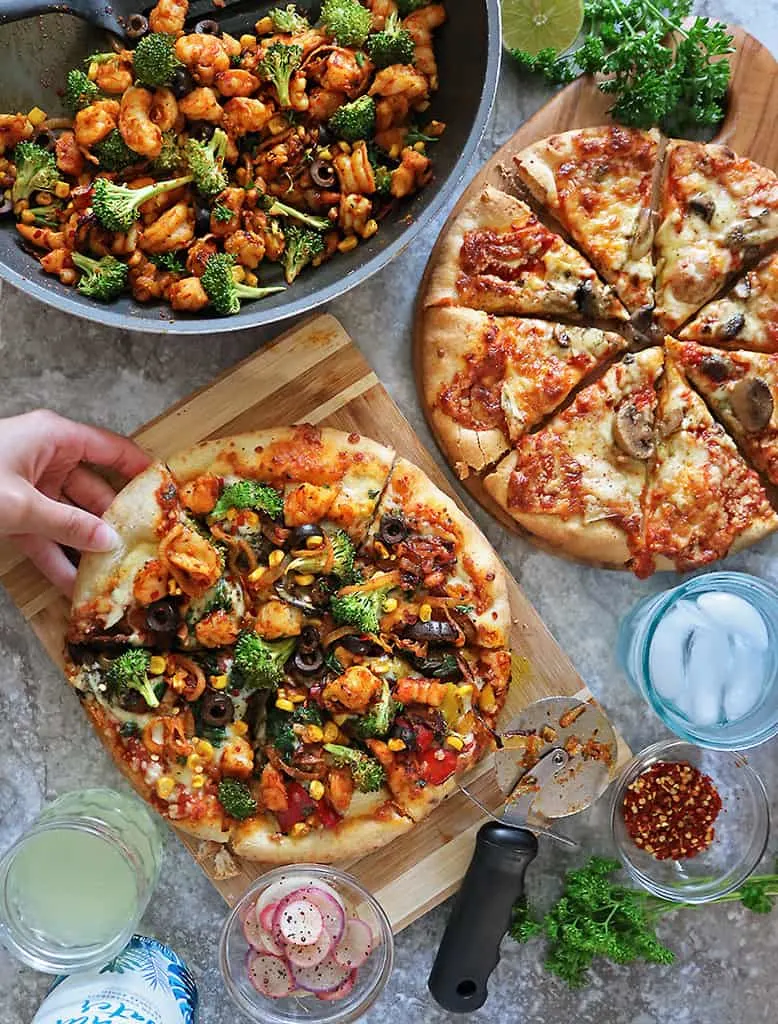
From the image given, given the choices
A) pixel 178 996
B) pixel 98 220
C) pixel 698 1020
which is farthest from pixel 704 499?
pixel 178 996

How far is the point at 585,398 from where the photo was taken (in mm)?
4652

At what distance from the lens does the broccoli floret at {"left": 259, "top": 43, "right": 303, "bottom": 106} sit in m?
4.11

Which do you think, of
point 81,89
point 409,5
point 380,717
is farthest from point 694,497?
point 81,89

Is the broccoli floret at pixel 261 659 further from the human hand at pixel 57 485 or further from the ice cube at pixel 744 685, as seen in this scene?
the ice cube at pixel 744 685

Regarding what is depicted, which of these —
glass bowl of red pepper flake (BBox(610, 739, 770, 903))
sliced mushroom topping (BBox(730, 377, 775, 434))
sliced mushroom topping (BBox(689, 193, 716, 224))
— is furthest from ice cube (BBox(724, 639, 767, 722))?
sliced mushroom topping (BBox(689, 193, 716, 224))

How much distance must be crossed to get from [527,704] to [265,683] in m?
1.15

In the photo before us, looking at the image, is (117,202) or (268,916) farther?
(268,916)

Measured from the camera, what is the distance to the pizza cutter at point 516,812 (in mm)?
4359

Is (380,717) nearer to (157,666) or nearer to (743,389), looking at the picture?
(157,666)

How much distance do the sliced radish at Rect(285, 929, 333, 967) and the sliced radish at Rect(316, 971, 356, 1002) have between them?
5.1 inches

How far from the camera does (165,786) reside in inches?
167

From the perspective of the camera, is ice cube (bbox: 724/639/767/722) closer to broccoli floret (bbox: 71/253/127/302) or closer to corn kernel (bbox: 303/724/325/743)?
corn kernel (bbox: 303/724/325/743)

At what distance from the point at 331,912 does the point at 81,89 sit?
11.1 ft

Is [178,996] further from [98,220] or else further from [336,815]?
[98,220]
